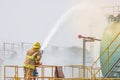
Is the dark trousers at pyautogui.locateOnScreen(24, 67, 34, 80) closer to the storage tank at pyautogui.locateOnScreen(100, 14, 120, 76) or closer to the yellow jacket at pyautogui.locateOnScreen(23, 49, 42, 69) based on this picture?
the yellow jacket at pyautogui.locateOnScreen(23, 49, 42, 69)

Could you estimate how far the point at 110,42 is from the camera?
54.4 feet

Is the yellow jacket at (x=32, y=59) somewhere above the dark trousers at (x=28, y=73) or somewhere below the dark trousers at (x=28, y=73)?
above

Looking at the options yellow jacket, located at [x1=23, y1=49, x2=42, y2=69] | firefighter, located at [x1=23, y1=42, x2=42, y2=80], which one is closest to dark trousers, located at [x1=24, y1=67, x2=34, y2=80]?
firefighter, located at [x1=23, y1=42, x2=42, y2=80]

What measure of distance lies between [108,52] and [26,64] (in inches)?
117

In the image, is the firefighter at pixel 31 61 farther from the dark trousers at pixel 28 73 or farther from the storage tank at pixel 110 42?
the storage tank at pixel 110 42

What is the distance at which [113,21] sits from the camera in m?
17.0

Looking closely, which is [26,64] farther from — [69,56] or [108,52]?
[69,56]

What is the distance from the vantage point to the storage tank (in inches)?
626

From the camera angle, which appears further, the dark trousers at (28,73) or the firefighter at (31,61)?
the firefighter at (31,61)

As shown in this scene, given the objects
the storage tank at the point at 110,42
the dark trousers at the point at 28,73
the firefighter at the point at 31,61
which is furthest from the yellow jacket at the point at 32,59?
the storage tank at the point at 110,42

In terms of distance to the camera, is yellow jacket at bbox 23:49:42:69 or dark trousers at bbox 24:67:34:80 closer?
dark trousers at bbox 24:67:34:80

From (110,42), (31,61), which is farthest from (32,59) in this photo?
(110,42)

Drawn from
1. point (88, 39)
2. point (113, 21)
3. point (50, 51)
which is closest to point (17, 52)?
point (50, 51)

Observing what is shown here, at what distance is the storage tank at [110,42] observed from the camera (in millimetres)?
15898
